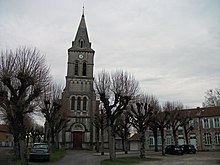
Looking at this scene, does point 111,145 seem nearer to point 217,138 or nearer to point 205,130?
point 217,138

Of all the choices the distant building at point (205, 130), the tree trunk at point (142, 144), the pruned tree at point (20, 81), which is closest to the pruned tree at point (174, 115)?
the distant building at point (205, 130)

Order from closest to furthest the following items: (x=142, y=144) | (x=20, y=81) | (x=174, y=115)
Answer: (x=20, y=81) → (x=142, y=144) → (x=174, y=115)

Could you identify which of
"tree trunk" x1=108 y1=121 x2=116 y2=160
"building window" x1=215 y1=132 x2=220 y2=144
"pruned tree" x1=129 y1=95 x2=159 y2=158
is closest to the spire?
"pruned tree" x1=129 y1=95 x2=159 y2=158

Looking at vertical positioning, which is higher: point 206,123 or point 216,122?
point 216,122

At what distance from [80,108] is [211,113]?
87.8 feet

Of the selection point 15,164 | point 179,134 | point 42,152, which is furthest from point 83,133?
point 15,164

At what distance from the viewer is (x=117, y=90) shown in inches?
1296

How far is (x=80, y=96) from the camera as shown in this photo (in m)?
55.4

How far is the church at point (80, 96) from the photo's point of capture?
5341cm

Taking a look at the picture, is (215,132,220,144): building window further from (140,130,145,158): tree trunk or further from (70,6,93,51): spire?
(70,6,93,51): spire

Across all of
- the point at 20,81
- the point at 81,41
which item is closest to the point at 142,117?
the point at 20,81

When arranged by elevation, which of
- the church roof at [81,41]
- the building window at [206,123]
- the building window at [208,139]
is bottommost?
the building window at [208,139]

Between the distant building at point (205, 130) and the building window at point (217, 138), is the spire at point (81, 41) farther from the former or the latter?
the building window at point (217, 138)

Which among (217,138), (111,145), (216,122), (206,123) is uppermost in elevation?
(216,122)
